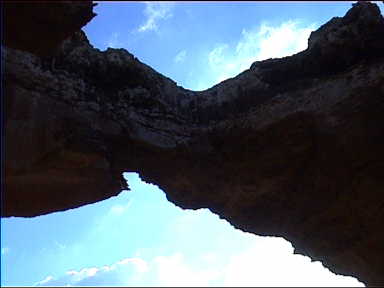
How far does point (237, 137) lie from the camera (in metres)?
13.4

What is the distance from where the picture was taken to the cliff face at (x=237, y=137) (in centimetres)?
1165

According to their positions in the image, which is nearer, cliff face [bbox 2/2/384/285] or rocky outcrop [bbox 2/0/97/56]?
rocky outcrop [bbox 2/0/97/56]

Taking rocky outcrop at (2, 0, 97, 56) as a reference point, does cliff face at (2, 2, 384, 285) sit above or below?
above

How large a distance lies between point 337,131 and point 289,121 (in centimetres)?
121

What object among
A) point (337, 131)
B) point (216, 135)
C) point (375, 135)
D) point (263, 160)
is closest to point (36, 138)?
point (216, 135)

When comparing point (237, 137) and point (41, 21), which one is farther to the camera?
point (237, 137)

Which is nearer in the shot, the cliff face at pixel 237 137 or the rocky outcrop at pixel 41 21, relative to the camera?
the rocky outcrop at pixel 41 21

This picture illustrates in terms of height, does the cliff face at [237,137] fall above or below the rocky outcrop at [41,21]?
above

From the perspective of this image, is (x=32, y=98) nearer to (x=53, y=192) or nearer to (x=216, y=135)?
(x=53, y=192)

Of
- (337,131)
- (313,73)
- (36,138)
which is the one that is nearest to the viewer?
(36,138)

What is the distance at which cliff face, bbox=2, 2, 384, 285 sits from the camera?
11648mm

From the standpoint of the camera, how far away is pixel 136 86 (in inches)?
527

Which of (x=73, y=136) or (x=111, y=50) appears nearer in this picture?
(x=73, y=136)

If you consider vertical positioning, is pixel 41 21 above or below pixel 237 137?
below
